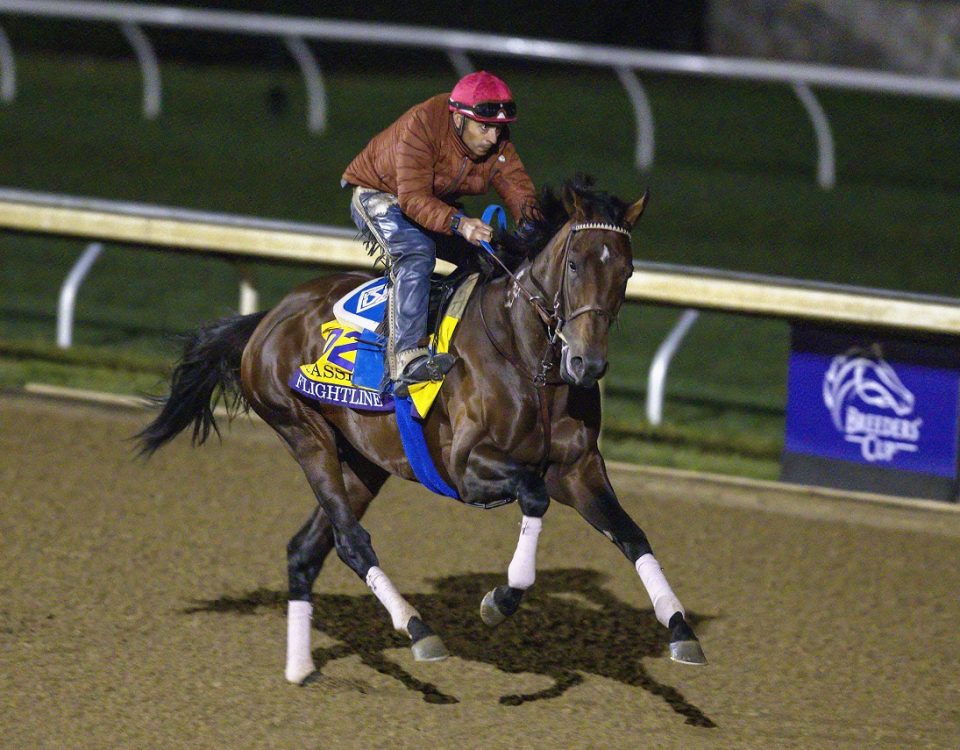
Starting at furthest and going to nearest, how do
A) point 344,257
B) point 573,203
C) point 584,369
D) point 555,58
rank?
point 555,58 → point 344,257 → point 573,203 → point 584,369

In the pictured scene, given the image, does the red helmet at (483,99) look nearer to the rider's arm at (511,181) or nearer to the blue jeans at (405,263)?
the rider's arm at (511,181)

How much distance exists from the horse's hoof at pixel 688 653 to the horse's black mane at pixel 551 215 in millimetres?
1260

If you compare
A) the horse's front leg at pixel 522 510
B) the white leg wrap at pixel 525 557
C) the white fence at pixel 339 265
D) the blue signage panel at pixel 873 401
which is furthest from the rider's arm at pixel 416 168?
the blue signage panel at pixel 873 401

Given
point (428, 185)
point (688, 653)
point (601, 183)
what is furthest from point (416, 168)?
point (601, 183)

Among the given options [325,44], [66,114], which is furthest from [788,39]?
[66,114]

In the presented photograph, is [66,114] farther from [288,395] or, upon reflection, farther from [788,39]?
[288,395]

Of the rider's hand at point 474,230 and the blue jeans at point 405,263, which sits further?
the blue jeans at point 405,263

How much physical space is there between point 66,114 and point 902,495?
11.0 m

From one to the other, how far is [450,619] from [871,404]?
9.18ft

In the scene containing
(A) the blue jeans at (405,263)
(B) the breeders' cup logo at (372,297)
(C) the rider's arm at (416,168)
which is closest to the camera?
(C) the rider's arm at (416,168)

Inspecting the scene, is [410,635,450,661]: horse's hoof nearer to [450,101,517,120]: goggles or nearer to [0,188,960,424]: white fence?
[450,101,517,120]: goggles

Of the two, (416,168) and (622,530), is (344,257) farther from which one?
(622,530)

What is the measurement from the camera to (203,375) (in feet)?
19.6

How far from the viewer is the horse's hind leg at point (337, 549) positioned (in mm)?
4871
